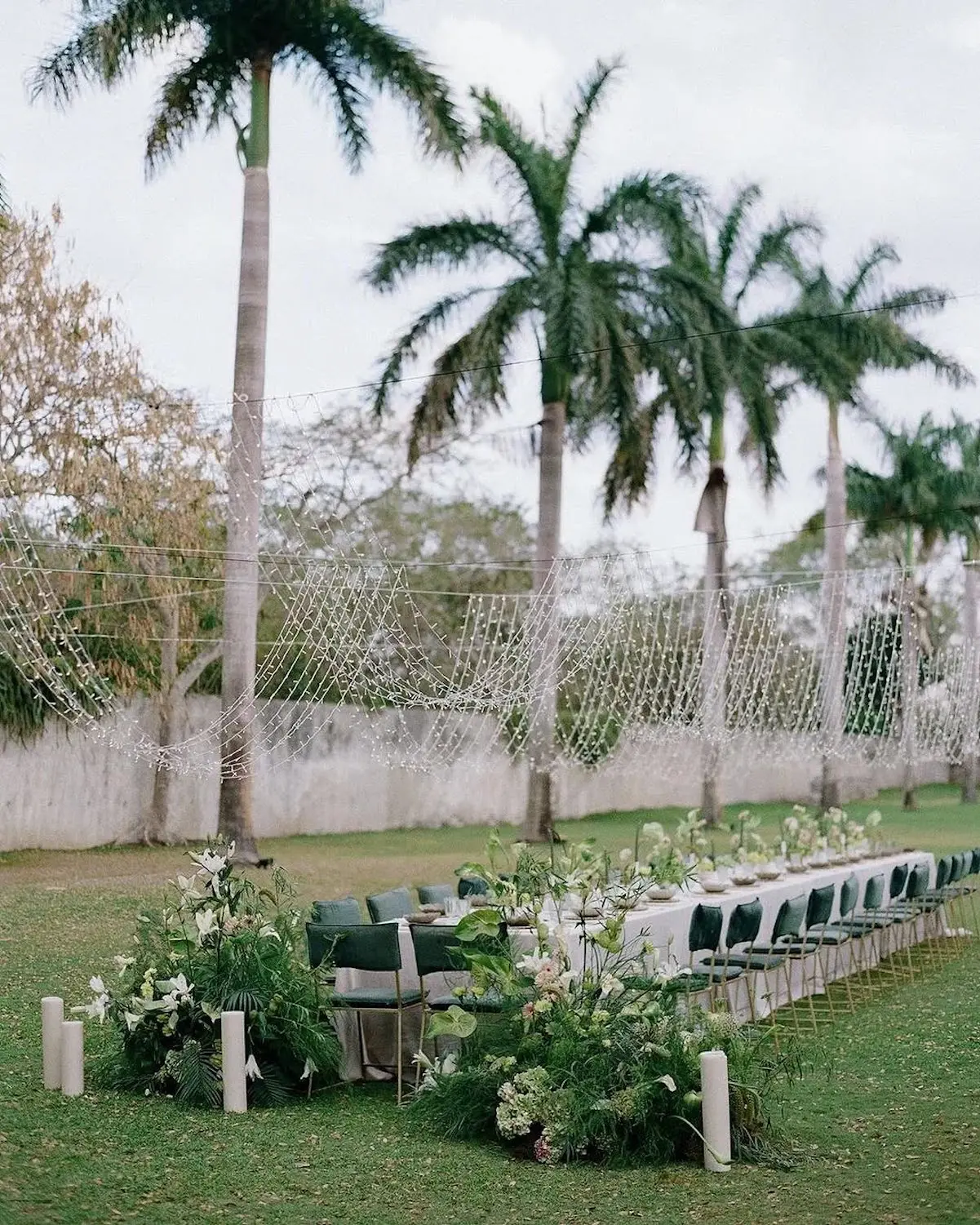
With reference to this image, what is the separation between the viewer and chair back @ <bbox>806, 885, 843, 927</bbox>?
8.77 meters

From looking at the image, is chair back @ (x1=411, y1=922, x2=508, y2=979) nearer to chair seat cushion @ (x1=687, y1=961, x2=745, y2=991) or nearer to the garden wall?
chair seat cushion @ (x1=687, y1=961, x2=745, y2=991)

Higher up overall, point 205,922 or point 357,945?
point 205,922

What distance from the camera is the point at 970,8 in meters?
9.60

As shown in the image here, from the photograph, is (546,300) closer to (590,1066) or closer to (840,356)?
(840,356)

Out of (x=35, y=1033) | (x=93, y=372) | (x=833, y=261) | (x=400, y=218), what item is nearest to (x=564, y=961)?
(x=35, y=1033)

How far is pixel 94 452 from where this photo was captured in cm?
1551

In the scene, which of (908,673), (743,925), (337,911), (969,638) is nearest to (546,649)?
(908,673)

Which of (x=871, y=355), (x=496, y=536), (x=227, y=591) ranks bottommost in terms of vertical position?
(x=227, y=591)

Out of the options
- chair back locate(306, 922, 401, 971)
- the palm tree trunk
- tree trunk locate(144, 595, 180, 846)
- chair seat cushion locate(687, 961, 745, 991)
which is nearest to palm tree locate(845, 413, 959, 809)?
the palm tree trunk

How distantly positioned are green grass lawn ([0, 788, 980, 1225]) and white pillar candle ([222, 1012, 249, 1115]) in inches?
3.3

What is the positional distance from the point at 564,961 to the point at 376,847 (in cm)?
1517

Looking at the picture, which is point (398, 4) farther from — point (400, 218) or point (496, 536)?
point (496, 536)

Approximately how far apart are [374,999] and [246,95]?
11.7 meters

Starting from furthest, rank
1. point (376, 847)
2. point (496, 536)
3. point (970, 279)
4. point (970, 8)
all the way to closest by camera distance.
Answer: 1. point (496, 536)
2. point (376, 847)
3. point (970, 279)
4. point (970, 8)
